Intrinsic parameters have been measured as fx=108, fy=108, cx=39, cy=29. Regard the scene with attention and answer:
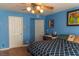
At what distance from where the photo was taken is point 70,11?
12.7ft

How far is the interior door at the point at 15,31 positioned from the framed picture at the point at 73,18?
7.02 ft

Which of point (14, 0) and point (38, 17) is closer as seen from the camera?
point (14, 0)

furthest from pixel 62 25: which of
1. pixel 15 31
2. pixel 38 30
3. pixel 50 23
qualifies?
pixel 15 31

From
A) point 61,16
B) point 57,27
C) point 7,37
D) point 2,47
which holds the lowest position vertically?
point 2,47

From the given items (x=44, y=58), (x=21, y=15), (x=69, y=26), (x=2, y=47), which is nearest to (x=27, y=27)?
(x=21, y=15)

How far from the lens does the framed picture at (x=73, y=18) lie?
3667mm

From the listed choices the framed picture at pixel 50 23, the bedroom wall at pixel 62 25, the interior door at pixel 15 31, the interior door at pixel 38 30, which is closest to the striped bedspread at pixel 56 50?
the bedroom wall at pixel 62 25

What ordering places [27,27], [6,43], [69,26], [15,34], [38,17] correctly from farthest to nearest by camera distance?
[38,17]
[27,27]
[15,34]
[6,43]
[69,26]

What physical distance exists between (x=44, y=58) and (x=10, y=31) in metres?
4.00

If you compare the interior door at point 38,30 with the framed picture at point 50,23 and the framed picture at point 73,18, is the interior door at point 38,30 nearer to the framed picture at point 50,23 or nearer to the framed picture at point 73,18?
the framed picture at point 50,23

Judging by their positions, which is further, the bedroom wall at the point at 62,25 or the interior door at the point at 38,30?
the interior door at the point at 38,30

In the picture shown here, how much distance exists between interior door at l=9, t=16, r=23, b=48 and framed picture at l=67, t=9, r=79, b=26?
2.14m

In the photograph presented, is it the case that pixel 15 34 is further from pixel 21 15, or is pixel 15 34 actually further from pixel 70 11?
pixel 70 11

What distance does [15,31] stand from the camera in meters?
4.69
